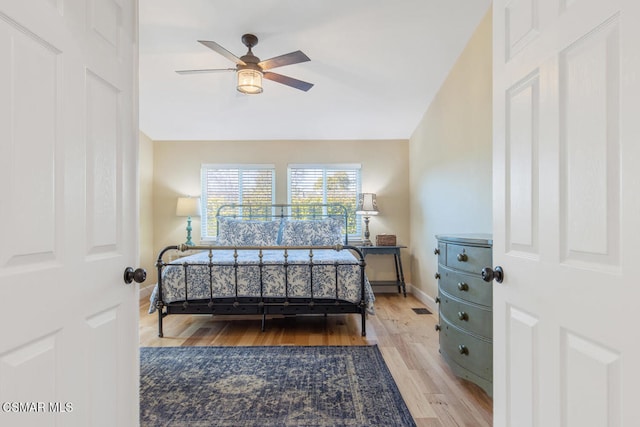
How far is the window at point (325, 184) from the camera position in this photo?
4.94 metres

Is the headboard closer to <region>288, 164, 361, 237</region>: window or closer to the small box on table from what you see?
<region>288, 164, 361, 237</region>: window

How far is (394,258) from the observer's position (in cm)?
484

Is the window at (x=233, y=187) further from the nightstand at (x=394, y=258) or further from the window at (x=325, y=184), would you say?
the nightstand at (x=394, y=258)

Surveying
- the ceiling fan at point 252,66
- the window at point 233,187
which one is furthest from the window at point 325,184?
the ceiling fan at point 252,66

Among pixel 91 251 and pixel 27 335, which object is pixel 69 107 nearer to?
pixel 91 251

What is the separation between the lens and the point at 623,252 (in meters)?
0.72

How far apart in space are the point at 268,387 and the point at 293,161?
3.40m

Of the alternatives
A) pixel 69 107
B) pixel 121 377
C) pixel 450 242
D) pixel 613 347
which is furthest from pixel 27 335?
pixel 450 242

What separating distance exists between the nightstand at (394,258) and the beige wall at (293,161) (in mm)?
345

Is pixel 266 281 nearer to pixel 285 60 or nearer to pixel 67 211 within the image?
pixel 285 60

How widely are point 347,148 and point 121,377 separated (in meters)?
4.25

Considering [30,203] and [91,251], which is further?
[91,251]

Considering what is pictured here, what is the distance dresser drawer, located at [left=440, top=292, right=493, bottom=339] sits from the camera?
1.89 metres

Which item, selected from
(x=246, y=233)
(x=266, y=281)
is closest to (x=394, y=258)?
(x=246, y=233)
